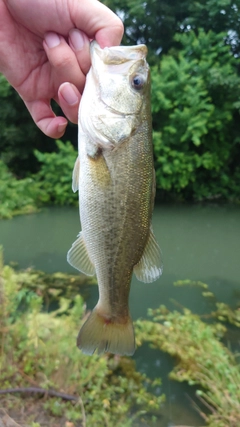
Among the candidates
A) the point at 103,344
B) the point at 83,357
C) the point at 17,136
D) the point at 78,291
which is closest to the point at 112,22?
the point at 103,344

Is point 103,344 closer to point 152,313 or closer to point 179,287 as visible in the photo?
point 152,313

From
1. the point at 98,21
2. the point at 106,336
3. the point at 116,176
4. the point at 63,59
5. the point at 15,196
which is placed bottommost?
the point at 15,196

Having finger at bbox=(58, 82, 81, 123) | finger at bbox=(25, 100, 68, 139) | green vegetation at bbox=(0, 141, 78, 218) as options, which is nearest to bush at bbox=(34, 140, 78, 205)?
green vegetation at bbox=(0, 141, 78, 218)

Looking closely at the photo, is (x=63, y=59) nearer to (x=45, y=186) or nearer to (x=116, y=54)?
(x=116, y=54)

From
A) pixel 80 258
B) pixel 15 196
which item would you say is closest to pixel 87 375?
pixel 80 258

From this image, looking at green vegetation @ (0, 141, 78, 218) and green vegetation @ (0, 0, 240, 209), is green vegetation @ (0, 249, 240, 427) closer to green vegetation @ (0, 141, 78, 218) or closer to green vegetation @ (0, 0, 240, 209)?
green vegetation @ (0, 0, 240, 209)
